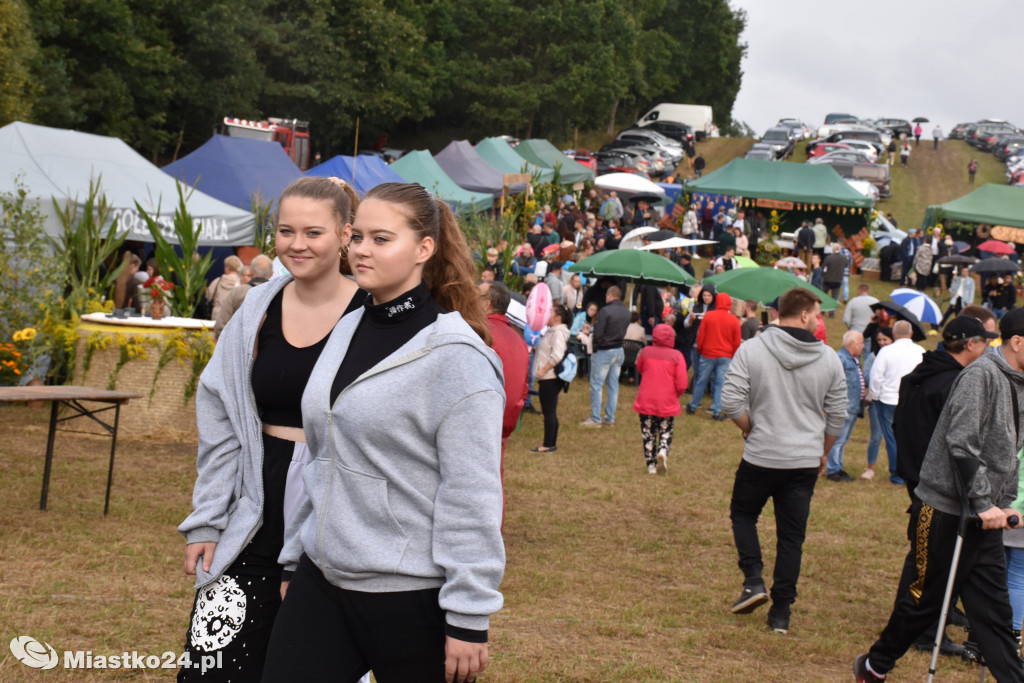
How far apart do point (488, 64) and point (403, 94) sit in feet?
31.5

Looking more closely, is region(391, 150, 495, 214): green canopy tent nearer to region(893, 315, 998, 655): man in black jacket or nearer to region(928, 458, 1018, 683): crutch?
region(893, 315, 998, 655): man in black jacket

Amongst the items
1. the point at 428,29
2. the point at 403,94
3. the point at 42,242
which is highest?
the point at 428,29

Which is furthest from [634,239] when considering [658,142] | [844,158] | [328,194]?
[658,142]

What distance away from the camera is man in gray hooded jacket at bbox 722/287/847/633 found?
20.2 ft

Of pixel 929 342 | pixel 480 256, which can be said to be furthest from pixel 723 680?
pixel 929 342

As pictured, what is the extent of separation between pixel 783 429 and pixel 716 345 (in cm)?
861

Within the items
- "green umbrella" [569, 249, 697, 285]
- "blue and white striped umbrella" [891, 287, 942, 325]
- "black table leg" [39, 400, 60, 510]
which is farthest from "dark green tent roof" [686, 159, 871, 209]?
"black table leg" [39, 400, 60, 510]

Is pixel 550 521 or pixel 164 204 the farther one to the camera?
pixel 164 204

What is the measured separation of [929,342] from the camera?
72.7 feet

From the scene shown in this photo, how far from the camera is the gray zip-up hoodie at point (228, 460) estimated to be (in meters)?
2.94

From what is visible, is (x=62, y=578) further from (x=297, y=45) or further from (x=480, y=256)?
(x=297, y=45)

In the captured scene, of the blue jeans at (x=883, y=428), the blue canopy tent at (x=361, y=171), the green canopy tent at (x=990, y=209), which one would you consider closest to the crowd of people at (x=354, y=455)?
the blue jeans at (x=883, y=428)

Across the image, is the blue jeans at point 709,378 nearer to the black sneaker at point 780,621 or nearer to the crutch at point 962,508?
the black sneaker at point 780,621

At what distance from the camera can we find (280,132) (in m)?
27.0
